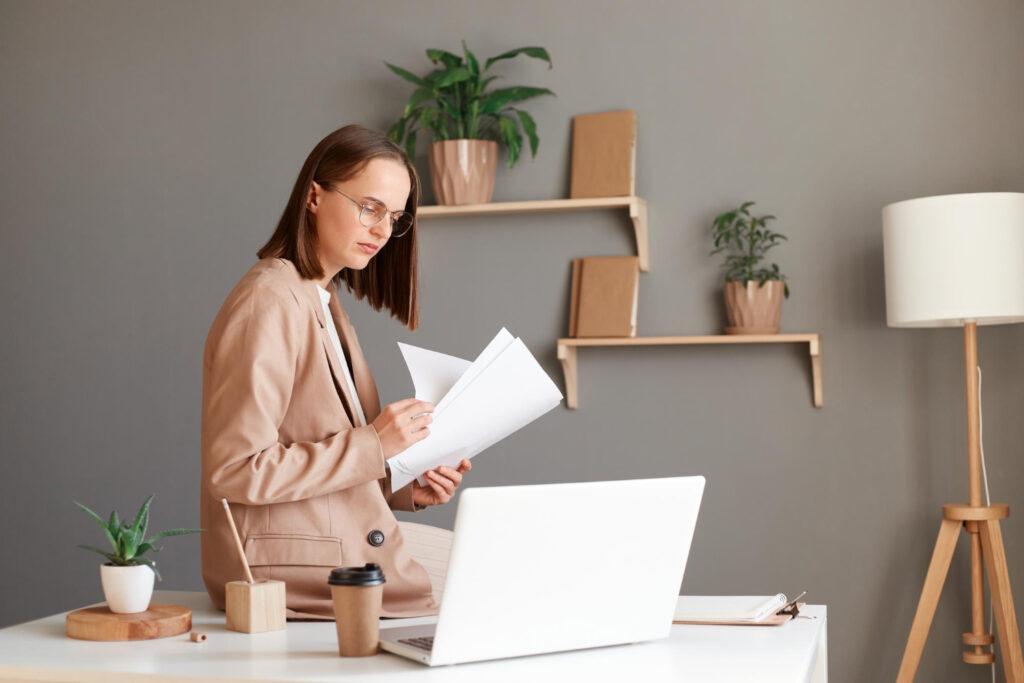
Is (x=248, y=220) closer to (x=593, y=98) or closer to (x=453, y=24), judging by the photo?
(x=453, y=24)

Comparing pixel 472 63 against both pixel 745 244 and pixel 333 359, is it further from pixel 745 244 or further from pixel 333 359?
pixel 333 359

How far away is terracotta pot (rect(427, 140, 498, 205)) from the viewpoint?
132 inches

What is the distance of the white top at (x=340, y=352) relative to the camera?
1740mm

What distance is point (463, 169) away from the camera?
3.36 meters

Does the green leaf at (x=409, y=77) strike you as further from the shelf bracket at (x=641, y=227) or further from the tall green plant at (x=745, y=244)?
the tall green plant at (x=745, y=244)

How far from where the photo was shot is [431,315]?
3559 millimetres

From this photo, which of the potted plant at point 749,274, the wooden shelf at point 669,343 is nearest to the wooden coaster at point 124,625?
the wooden shelf at point 669,343

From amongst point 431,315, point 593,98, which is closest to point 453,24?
point 593,98

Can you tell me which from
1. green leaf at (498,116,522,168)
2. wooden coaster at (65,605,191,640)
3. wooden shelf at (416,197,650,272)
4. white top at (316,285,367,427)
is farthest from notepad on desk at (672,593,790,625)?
green leaf at (498,116,522,168)

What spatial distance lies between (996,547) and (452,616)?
2044mm

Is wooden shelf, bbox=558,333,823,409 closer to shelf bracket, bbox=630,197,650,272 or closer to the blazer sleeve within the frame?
shelf bracket, bbox=630,197,650,272

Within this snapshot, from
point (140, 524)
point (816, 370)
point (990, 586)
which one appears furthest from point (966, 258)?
point (140, 524)

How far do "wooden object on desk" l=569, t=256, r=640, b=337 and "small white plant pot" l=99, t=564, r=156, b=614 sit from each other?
1.99 m

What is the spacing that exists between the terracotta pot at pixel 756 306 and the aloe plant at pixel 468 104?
77 centimetres
